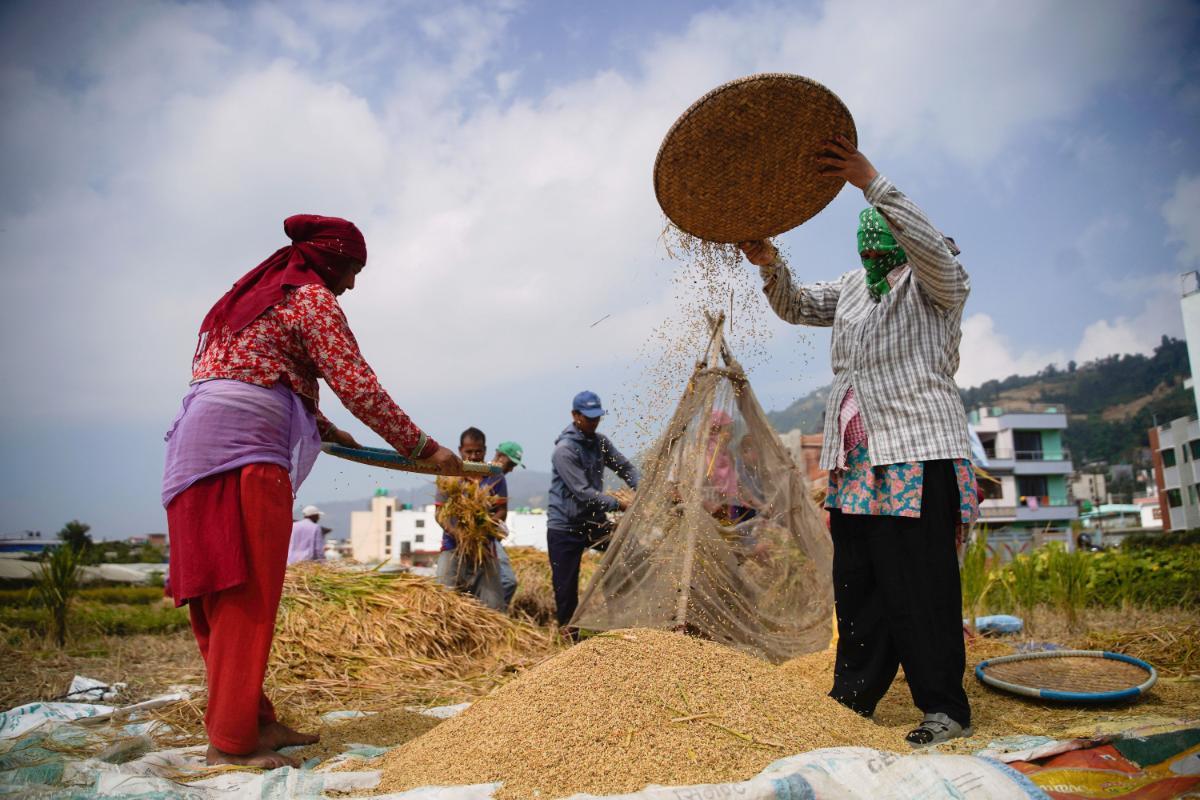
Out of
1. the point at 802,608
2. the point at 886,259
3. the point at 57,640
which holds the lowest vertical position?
the point at 57,640

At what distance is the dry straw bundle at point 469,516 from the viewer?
5.54 metres

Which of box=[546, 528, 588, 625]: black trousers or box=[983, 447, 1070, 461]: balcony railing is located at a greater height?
box=[983, 447, 1070, 461]: balcony railing

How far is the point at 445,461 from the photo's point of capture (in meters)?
2.75

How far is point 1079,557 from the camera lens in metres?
5.69

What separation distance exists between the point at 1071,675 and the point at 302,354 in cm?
317

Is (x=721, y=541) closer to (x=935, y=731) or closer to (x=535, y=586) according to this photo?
(x=935, y=731)

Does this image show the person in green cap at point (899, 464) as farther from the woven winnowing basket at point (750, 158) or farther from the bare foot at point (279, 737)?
the bare foot at point (279, 737)

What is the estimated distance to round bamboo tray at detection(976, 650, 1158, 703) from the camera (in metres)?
2.73

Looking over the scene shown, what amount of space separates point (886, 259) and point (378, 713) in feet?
9.01

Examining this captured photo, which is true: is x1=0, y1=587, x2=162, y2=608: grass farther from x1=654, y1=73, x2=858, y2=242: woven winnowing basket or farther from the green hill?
the green hill

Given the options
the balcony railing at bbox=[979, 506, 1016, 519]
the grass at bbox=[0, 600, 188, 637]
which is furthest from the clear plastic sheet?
the balcony railing at bbox=[979, 506, 1016, 519]

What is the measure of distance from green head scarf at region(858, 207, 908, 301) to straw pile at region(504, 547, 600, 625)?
132 inches

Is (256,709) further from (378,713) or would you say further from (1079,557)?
(1079,557)

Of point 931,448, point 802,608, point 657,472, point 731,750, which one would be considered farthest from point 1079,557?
point 731,750
